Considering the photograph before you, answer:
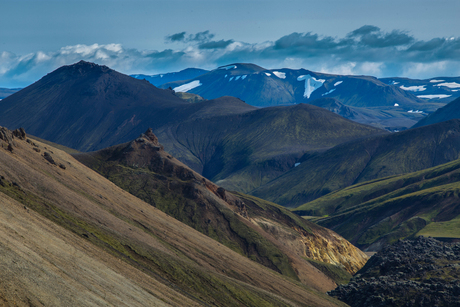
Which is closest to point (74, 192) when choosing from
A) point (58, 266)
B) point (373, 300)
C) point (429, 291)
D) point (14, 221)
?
point (14, 221)

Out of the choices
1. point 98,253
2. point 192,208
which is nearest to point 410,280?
point 192,208

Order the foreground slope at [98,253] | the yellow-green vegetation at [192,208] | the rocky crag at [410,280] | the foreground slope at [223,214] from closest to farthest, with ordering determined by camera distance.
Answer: the foreground slope at [98,253] → the rocky crag at [410,280] → the yellow-green vegetation at [192,208] → the foreground slope at [223,214]

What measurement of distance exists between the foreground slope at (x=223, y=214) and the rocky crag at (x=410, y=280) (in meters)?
16.5

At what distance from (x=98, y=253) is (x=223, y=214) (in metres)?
80.4

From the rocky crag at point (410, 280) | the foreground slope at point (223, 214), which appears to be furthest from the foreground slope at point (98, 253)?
the foreground slope at point (223, 214)

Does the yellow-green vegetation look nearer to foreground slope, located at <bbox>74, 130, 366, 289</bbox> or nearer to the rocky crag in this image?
foreground slope, located at <bbox>74, 130, 366, 289</bbox>

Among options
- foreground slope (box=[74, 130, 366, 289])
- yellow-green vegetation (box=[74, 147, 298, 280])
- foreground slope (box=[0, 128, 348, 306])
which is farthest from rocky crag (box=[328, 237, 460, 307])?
yellow-green vegetation (box=[74, 147, 298, 280])

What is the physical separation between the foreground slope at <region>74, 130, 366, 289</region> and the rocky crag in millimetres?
16463

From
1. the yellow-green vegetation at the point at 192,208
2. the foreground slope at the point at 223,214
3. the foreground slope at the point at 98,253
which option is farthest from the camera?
the foreground slope at the point at 223,214

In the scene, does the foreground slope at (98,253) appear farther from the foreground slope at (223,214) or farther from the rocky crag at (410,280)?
the foreground slope at (223,214)

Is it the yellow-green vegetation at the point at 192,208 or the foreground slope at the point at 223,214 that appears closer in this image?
the yellow-green vegetation at the point at 192,208

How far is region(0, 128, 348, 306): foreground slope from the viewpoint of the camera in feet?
141

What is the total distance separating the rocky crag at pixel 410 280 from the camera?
9394 cm

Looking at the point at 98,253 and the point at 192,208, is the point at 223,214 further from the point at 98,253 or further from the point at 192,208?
the point at 98,253
